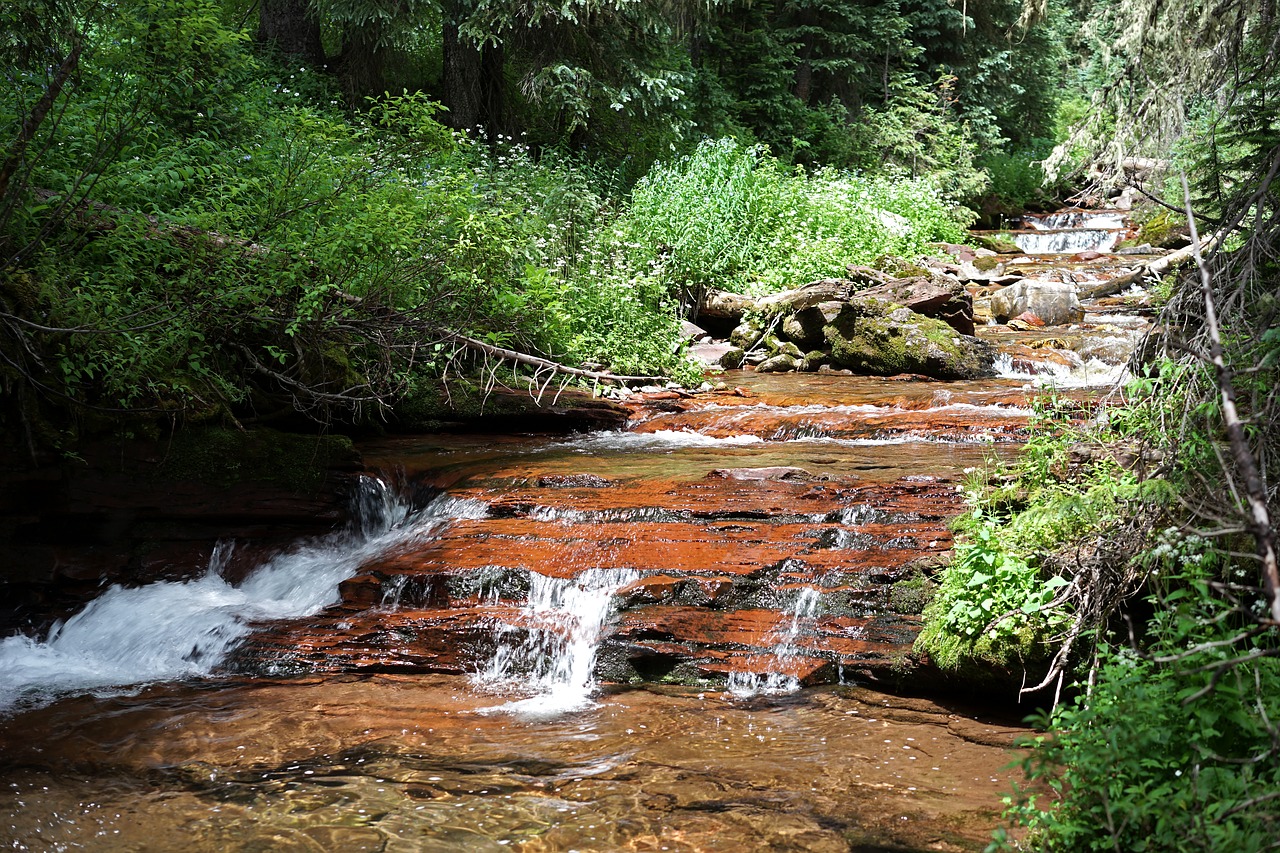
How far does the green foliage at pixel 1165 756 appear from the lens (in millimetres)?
2918

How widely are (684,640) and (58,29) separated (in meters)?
5.57

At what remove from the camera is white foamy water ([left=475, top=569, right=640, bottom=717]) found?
18.5 feet

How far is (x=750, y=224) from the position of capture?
1571cm

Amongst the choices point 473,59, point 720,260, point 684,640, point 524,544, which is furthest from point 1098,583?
point 473,59

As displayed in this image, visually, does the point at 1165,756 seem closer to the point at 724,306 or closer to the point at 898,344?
the point at 898,344

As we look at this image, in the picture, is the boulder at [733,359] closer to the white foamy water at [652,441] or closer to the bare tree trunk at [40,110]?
the white foamy water at [652,441]

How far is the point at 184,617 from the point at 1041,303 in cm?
1361

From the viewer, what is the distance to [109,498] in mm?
7020

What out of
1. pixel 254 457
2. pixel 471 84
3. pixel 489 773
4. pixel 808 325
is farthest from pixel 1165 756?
pixel 471 84

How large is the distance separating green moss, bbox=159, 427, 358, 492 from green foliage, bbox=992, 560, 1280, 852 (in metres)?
6.04

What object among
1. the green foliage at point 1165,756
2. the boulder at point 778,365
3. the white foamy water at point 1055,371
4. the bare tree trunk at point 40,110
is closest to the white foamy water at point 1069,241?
the white foamy water at point 1055,371

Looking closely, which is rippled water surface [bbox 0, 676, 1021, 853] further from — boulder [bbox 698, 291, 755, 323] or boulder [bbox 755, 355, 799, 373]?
boulder [bbox 698, 291, 755, 323]

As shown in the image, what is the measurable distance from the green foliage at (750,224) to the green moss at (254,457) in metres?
7.08

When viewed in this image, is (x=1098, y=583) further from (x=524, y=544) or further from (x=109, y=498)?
(x=109, y=498)
